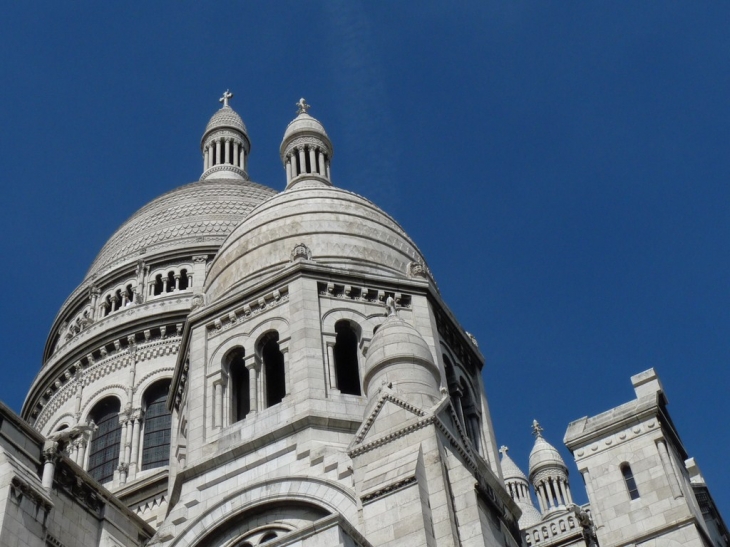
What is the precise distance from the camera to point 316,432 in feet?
82.6

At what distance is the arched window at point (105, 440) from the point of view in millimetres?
39188

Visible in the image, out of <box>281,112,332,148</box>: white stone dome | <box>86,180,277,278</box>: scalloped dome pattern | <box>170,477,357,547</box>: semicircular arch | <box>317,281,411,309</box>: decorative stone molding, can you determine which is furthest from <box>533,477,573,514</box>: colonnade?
<box>170,477,357,547</box>: semicircular arch

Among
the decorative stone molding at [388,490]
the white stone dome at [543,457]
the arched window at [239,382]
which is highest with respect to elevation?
the white stone dome at [543,457]

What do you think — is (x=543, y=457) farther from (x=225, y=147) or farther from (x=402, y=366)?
(x=402, y=366)

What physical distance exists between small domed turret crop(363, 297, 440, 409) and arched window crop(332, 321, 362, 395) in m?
4.10

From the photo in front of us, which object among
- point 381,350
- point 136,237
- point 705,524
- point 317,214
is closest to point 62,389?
point 136,237

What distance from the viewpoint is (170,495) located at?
26609mm

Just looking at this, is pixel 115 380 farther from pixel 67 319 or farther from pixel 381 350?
pixel 381 350

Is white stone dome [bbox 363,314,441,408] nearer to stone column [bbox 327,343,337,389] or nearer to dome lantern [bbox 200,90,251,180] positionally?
stone column [bbox 327,343,337,389]

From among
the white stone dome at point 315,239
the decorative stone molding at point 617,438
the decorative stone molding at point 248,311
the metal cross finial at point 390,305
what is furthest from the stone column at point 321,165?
the decorative stone molding at point 617,438

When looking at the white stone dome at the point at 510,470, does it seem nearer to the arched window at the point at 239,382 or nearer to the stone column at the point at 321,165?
the stone column at the point at 321,165

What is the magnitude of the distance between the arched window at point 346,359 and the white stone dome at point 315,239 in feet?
6.14

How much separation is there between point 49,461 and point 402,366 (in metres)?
7.09

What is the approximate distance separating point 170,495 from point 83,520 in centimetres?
295
